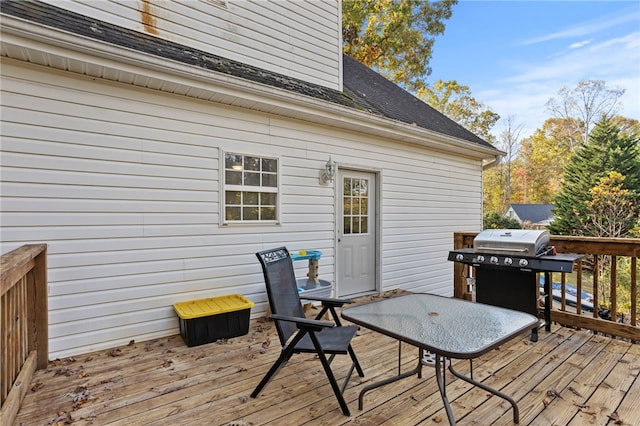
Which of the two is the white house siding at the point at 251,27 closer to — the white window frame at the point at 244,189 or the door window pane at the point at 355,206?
the white window frame at the point at 244,189

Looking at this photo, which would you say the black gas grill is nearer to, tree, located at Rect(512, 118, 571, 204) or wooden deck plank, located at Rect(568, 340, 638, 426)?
wooden deck plank, located at Rect(568, 340, 638, 426)

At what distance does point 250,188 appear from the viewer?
4.02 metres

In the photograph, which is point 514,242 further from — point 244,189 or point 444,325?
point 244,189

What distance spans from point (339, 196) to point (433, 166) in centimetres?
236

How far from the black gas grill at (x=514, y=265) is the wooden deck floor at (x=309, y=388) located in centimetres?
49

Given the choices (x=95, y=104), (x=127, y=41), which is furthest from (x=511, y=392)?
(x=127, y=41)

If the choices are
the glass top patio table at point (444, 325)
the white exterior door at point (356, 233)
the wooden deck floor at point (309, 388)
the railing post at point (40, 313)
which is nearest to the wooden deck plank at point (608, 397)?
the wooden deck floor at point (309, 388)

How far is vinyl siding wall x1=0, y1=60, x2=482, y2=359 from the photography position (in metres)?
2.82

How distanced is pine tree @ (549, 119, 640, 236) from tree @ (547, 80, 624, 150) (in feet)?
15.1

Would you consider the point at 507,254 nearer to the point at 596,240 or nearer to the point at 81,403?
the point at 596,240

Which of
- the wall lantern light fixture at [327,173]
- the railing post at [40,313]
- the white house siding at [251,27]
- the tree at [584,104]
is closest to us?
the railing post at [40,313]

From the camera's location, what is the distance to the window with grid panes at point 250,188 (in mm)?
3887

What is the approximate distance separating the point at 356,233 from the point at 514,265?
7.62 ft

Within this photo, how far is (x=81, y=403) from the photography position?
87.0 inches
